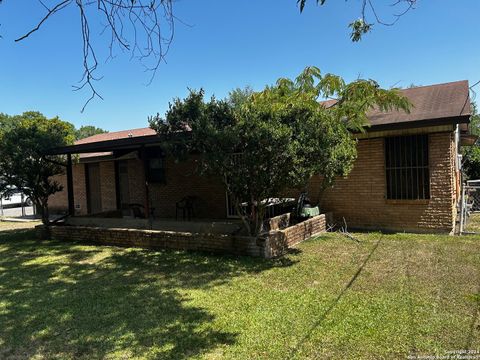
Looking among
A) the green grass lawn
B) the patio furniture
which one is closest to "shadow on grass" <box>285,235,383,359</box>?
the green grass lawn

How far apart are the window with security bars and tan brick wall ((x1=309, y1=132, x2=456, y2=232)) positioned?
148mm

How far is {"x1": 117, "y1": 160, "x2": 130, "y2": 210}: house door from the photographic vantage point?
15023 mm

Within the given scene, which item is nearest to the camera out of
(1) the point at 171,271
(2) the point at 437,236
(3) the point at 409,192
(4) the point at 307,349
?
(4) the point at 307,349

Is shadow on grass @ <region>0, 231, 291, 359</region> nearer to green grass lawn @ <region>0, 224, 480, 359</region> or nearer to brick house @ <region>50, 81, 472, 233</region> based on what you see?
green grass lawn @ <region>0, 224, 480, 359</region>

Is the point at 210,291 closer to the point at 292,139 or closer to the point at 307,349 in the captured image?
the point at 307,349

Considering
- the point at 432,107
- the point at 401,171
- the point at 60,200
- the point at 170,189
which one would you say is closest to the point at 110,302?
the point at 401,171

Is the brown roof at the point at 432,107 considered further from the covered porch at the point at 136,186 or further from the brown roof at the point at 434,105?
the covered porch at the point at 136,186

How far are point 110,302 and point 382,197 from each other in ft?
24.3

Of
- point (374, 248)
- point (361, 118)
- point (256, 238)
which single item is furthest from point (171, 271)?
point (361, 118)

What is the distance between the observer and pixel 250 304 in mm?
4934

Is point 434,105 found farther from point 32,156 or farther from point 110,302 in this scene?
point 32,156

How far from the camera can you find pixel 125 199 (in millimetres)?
15172

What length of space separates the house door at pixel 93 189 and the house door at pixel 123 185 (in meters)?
1.46

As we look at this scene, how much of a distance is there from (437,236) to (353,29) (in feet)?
20.8
